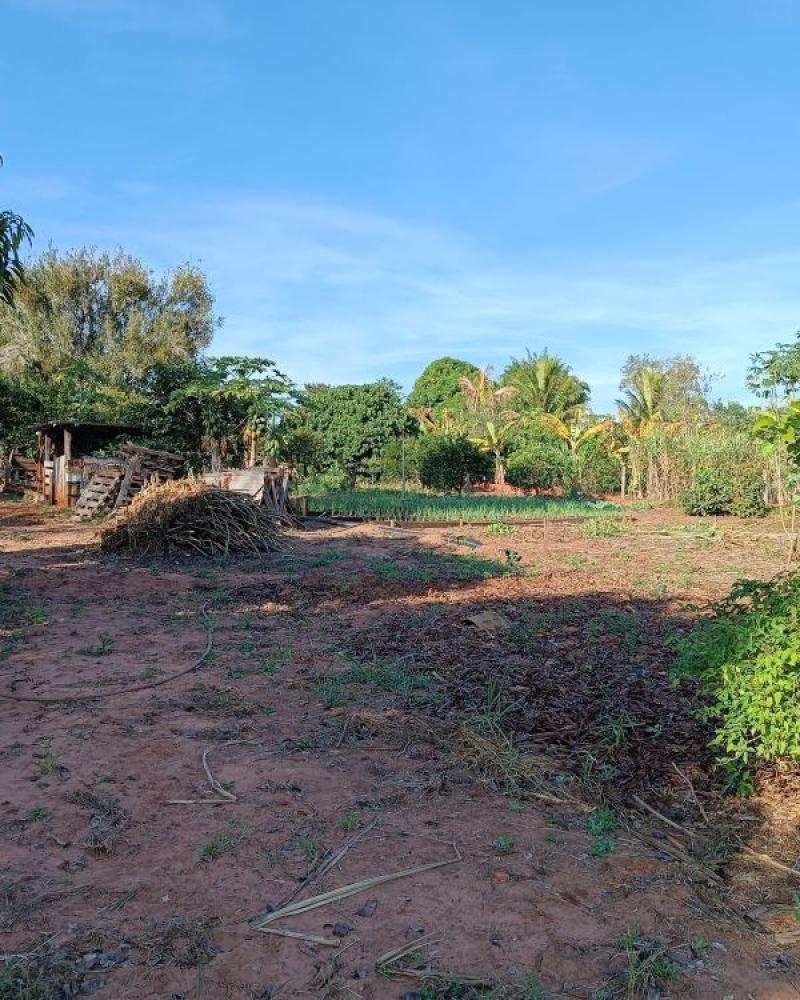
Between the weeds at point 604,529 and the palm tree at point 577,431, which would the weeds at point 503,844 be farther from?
the palm tree at point 577,431

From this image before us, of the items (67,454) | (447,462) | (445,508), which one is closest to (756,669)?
(445,508)

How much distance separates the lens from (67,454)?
19.0 metres

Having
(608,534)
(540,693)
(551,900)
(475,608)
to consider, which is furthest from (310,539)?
(551,900)

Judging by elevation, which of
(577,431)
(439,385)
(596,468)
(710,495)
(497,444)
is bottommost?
(710,495)

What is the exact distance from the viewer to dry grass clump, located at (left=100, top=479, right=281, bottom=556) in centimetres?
1166

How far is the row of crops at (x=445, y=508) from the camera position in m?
18.7

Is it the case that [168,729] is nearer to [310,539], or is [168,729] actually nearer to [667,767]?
[667,767]

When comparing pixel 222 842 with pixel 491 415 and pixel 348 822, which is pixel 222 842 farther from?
pixel 491 415

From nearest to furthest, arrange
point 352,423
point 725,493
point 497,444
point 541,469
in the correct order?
point 725,493
point 541,469
point 497,444
point 352,423

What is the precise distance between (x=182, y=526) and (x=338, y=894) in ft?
31.1

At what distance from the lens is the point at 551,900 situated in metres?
2.81

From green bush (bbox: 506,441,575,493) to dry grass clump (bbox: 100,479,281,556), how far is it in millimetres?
16337

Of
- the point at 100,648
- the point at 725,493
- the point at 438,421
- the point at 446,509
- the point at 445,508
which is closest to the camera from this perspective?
the point at 100,648

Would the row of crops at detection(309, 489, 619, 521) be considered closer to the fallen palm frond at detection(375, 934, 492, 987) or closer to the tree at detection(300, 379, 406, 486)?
the tree at detection(300, 379, 406, 486)
